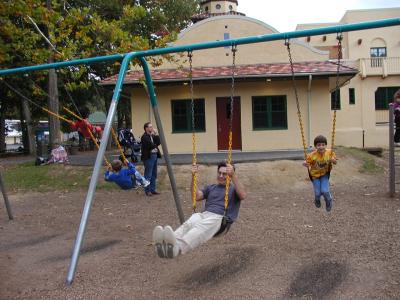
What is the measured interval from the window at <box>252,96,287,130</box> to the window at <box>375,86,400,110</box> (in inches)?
472

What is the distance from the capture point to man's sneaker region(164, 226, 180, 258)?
4.70m

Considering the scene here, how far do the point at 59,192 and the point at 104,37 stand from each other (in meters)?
4.41

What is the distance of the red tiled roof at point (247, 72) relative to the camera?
1745 cm

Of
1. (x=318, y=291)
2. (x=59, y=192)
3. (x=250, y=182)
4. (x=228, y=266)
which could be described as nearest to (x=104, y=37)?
(x=59, y=192)

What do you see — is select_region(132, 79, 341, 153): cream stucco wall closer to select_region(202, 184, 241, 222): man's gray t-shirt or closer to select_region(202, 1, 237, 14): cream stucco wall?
select_region(202, 184, 241, 222): man's gray t-shirt

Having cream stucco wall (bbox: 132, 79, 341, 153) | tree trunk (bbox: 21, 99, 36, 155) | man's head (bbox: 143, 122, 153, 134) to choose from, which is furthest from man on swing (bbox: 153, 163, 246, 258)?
tree trunk (bbox: 21, 99, 36, 155)

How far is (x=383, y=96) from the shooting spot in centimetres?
2822

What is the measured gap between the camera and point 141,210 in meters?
9.58

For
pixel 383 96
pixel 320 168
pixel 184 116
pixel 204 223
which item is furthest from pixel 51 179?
pixel 383 96

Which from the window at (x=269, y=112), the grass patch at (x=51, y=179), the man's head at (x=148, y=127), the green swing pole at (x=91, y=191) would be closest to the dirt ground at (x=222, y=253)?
the green swing pole at (x=91, y=191)

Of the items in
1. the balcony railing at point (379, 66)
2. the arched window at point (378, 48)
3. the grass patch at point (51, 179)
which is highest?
the arched window at point (378, 48)

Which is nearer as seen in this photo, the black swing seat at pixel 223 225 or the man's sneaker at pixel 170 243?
the man's sneaker at pixel 170 243

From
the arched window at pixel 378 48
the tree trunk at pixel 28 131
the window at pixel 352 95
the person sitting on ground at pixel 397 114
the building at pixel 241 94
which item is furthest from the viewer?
the arched window at pixel 378 48

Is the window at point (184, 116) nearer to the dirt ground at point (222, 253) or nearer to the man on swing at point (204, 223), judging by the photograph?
the dirt ground at point (222, 253)
